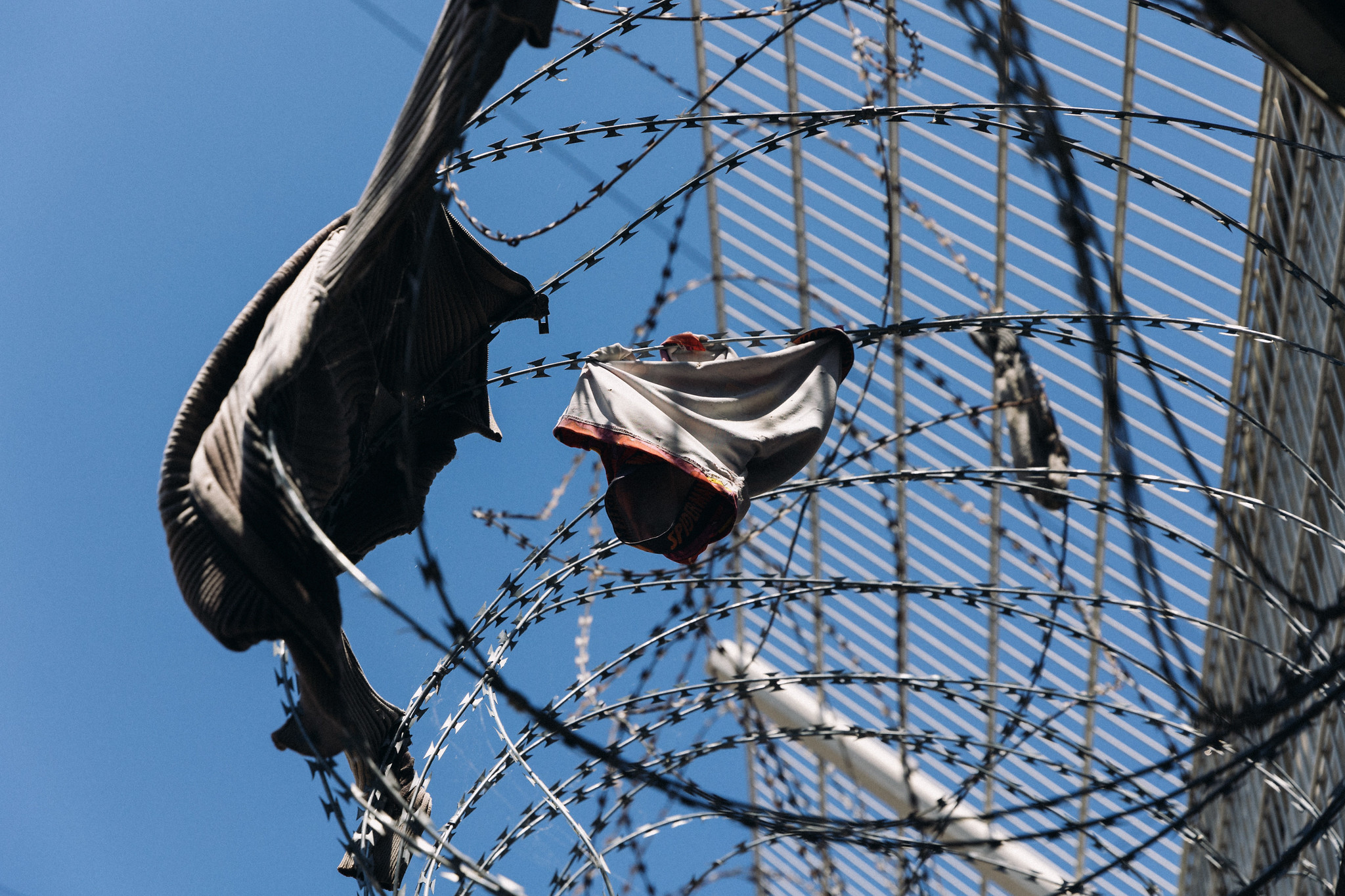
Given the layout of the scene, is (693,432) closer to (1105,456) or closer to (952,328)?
(952,328)

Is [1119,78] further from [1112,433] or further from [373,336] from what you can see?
[1112,433]

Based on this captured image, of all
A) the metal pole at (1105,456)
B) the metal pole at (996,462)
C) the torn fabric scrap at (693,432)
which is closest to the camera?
the torn fabric scrap at (693,432)

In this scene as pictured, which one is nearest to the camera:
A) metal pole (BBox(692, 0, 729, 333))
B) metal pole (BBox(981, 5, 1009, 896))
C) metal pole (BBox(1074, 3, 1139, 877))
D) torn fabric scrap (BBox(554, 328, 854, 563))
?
torn fabric scrap (BBox(554, 328, 854, 563))

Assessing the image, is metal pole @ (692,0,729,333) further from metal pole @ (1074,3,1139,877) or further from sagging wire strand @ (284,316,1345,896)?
sagging wire strand @ (284,316,1345,896)

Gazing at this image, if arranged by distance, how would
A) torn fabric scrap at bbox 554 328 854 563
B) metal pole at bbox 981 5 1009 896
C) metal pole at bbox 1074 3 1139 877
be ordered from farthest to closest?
metal pole at bbox 981 5 1009 896
metal pole at bbox 1074 3 1139 877
torn fabric scrap at bbox 554 328 854 563

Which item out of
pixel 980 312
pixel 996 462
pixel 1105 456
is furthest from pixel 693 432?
pixel 1105 456

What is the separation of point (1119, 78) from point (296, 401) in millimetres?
8349

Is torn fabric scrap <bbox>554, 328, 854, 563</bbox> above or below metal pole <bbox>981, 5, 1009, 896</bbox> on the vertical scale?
below

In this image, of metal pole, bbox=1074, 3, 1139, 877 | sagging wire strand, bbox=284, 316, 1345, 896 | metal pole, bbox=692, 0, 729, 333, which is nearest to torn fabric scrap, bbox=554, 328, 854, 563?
sagging wire strand, bbox=284, 316, 1345, 896

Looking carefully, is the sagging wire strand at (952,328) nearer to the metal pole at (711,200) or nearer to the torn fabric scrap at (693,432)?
the torn fabric scrap at (693,432)

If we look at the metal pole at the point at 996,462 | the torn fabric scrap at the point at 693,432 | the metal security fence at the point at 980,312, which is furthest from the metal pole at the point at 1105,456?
the torn fabric scrap at the point at 693,432

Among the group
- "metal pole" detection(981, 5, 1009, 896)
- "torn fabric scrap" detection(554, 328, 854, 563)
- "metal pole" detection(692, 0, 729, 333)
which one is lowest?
"torn fabric scrap" detection(554, 328, 854, 563)

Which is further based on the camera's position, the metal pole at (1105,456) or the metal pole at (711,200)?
the metal pole at (711,200)

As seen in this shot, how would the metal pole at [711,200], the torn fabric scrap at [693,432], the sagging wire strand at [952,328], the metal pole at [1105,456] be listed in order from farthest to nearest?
1. the metal pole at [711,200]
2. the metal pole at [1105,456]
3. the sagging wire strand at [952,328]
4. the torn fabric scrap at [693,432]
